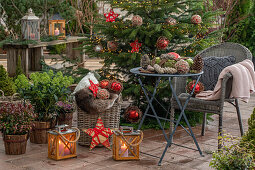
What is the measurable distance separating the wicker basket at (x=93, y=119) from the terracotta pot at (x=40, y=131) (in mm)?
348

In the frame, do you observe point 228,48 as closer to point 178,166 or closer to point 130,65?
point 130,65

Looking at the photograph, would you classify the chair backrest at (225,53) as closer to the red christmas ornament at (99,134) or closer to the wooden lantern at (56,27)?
the red christmas ornament at (99,134)

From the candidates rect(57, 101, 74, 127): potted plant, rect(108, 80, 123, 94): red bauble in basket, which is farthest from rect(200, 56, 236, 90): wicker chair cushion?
→ rect(57, 101, 74, 127): potted plant

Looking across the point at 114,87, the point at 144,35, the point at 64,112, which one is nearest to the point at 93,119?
the point at 114,87

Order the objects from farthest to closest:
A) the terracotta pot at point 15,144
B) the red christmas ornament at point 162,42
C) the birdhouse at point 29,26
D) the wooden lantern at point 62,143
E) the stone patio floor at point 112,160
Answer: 1. the birdhouse at point 29,26
2. the red christmas ornament at point 162,42
3. the terracotta pot at point 15,144
4. the wooden lantern at point 62,143
5. the stone patio floor at point 112,160

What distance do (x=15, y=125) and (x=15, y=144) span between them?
0.22m

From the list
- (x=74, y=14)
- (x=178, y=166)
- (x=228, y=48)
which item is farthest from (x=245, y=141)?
(x=74, y=14)

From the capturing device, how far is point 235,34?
8977 millimetres

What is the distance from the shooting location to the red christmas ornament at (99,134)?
4016 millimetres

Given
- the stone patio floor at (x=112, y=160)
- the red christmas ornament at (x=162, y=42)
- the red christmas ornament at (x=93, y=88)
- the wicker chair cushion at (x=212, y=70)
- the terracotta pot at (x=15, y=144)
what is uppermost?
the red christmas ornament at (x=162, y=42)

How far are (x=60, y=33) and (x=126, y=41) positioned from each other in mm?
3636

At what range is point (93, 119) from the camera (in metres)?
4.07

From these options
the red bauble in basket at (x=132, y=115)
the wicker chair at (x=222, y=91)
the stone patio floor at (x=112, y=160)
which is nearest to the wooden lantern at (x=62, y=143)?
the stone patio floor at (x=112, y=160)

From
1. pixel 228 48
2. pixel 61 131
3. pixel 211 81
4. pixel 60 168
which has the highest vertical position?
pixel 228 48
